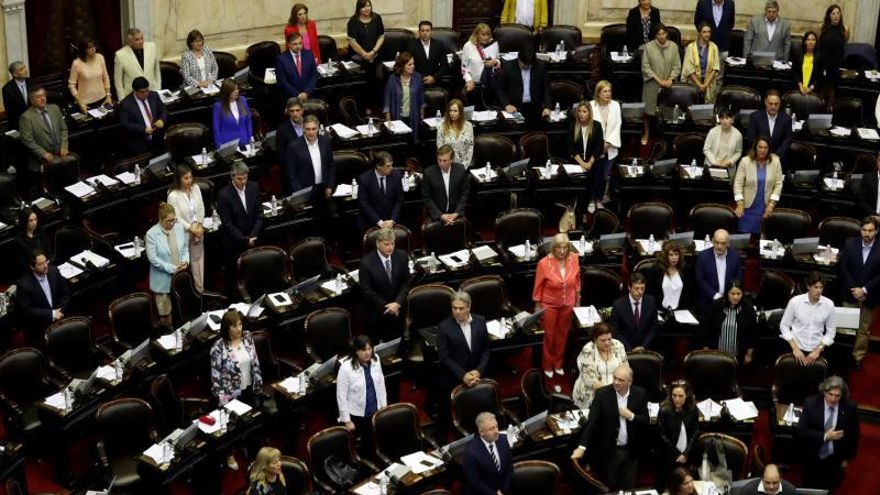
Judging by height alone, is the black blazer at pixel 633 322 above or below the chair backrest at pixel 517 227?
below

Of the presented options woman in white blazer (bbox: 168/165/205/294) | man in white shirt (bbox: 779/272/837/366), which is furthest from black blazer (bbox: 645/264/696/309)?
woman in white blazer (bbox: 168/165/205/294)

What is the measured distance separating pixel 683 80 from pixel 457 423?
7087mm

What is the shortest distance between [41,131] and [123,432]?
14.0 feet

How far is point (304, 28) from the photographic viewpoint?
17.1m

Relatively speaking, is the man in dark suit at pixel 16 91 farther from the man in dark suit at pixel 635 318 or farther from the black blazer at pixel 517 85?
the man in dark suit at pixel 635 318

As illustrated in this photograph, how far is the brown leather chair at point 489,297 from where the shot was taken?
13.6 metres

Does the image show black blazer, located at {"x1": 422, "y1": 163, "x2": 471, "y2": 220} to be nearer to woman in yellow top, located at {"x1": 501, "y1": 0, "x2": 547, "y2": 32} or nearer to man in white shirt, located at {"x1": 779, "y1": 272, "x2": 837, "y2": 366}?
man in white shirt, located at {"x1": 779, "y1": 272, "x2": 837, "y2": 366}

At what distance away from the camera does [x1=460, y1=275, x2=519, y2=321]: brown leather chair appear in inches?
537

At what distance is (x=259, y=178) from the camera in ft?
52.1

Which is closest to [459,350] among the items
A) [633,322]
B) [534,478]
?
[534,478]

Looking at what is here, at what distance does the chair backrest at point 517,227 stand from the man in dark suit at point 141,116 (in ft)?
12.6

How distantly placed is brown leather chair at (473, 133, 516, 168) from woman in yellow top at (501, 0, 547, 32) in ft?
12.0

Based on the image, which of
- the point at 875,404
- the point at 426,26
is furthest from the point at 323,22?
the point at 875,404

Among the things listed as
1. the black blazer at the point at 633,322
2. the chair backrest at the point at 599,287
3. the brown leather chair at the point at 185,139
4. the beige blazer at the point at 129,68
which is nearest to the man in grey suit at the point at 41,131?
the brown leather chair at the point at 185,139
